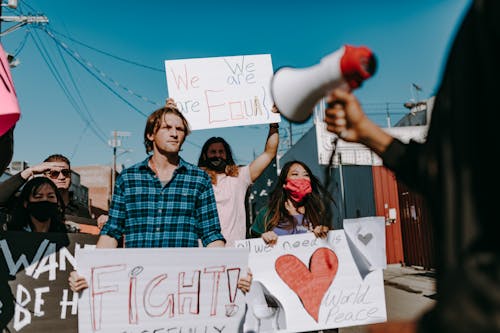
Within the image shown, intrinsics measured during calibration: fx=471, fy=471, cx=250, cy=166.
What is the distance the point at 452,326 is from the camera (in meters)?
0.68

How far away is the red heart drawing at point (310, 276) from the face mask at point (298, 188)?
43 cm

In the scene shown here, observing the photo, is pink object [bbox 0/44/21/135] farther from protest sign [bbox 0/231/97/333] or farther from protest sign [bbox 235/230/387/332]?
protest sign [bbox 235/230/387/332]

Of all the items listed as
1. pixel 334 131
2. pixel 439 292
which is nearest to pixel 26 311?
pixel 334 131

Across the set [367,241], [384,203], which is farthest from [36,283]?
[384,203]

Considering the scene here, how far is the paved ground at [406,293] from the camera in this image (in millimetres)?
6327

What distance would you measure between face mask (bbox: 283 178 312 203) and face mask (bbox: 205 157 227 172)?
0.52m

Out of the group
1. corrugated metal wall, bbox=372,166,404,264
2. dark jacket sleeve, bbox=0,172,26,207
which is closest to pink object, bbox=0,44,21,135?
dark jacket sleeve, bbox=0,172,26,207

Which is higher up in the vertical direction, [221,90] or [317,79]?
[221,90]

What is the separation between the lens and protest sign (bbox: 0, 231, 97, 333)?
2979 mm

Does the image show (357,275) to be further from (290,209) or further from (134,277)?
(134,277)

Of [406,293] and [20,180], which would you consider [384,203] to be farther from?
[20,180]

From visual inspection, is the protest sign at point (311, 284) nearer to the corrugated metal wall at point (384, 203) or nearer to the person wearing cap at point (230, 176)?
the person wearing cap at point (230, 176)

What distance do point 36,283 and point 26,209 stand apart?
0.61m

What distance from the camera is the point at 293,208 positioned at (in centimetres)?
365
